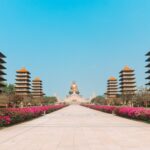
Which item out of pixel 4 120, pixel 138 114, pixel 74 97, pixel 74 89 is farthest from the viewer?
pixel 74 89

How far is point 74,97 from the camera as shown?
174 m

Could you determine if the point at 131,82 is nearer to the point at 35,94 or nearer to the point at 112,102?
the point at 112,102

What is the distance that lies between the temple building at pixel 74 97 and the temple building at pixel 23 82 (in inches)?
1822

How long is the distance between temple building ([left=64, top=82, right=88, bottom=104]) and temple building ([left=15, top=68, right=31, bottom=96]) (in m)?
46.3

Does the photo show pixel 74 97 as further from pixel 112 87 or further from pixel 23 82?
pixel 23 82

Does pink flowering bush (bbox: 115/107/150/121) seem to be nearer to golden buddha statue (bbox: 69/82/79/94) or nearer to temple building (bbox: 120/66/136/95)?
temple building (bbox: 120/66/136/95)

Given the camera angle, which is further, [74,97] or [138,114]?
[74,97]

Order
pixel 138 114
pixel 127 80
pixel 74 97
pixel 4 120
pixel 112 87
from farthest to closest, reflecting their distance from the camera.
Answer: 1. pixel 74 97
2. pixel 112 87
3. pixel 127 80
4. pixel 138 114
5. pixel 4 120

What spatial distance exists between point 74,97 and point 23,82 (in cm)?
5361


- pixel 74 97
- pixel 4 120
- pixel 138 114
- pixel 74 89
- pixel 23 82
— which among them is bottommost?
pixel 4 120

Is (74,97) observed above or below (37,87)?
below

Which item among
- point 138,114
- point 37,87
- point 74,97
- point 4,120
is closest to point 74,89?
point 74,97

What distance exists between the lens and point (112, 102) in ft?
Answer: 331

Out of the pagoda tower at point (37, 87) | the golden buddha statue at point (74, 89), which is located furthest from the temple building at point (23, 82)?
the golden buddha statue at point (74, 89)
